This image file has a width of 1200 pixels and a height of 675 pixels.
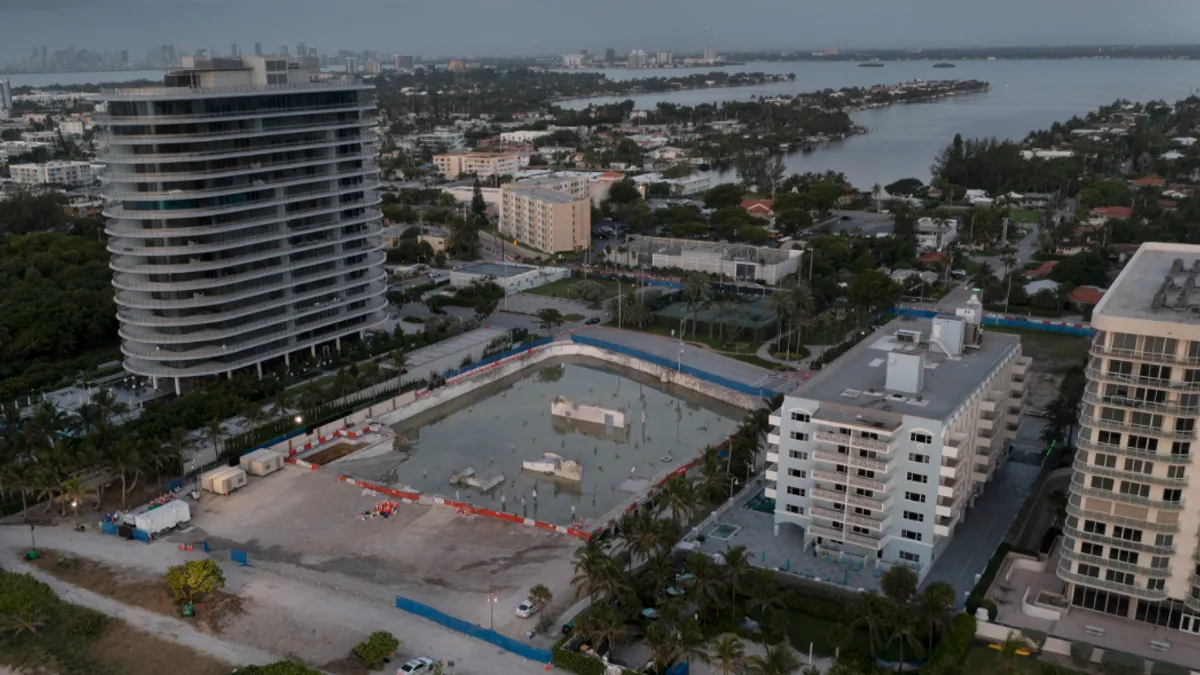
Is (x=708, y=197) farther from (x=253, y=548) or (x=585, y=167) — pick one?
(x=253, y=548)

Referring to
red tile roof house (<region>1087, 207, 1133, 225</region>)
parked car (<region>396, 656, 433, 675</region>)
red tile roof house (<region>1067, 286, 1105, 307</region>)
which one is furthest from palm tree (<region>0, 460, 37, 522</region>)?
red tile roof house (<region>1087, 207, 1133, 225</region>)

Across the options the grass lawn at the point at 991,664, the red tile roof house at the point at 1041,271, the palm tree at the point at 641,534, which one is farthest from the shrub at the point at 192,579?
the red tile roof house at the point at 1041,271

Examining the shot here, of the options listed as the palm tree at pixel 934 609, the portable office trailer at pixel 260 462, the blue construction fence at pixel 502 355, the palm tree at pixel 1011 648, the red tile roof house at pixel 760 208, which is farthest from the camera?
the red tile roof house at pixel 760 208

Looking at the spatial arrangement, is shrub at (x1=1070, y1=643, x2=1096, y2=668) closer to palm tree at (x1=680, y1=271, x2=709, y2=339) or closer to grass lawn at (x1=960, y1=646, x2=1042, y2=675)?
grass lawn at (x1=960, y1=646, x2=1042, y2=675)

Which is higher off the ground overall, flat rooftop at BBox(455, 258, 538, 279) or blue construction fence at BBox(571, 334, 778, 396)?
flat rooftop at BBox(455, 258, 538, 279)

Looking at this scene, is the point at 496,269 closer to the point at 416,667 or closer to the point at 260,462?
the point at 260,462

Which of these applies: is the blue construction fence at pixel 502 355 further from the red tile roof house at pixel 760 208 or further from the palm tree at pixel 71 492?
the red tile roof house at pixel 760 208
